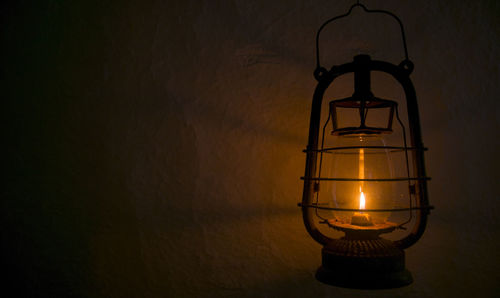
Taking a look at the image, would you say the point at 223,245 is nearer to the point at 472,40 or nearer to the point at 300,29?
the point at 300,29

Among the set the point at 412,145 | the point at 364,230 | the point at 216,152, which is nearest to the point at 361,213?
the point at 364,230

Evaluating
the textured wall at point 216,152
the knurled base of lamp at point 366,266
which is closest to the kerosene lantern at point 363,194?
the knurled base of lamp at point 366,266

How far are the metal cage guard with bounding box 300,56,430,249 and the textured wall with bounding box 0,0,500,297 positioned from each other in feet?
0.48

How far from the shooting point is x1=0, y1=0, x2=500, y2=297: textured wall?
83cm

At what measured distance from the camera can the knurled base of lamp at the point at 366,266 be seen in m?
0.62

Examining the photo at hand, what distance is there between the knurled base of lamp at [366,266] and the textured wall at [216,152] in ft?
0.69

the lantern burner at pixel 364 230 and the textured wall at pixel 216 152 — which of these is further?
the textured wall at pixel 216 152

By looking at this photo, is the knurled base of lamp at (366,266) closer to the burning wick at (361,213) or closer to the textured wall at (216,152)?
the burning wick at (361,213)

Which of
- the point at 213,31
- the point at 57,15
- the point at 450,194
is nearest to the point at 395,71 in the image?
the point at 450,194

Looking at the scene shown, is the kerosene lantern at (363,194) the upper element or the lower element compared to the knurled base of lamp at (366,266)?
upper

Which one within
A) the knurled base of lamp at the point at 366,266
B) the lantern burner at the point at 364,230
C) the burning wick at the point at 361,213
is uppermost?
the burning wick at the point at 361,213

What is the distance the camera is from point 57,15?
0.94 metres

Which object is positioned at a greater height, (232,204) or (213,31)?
(213,31)

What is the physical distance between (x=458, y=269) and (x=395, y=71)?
1.55ft
